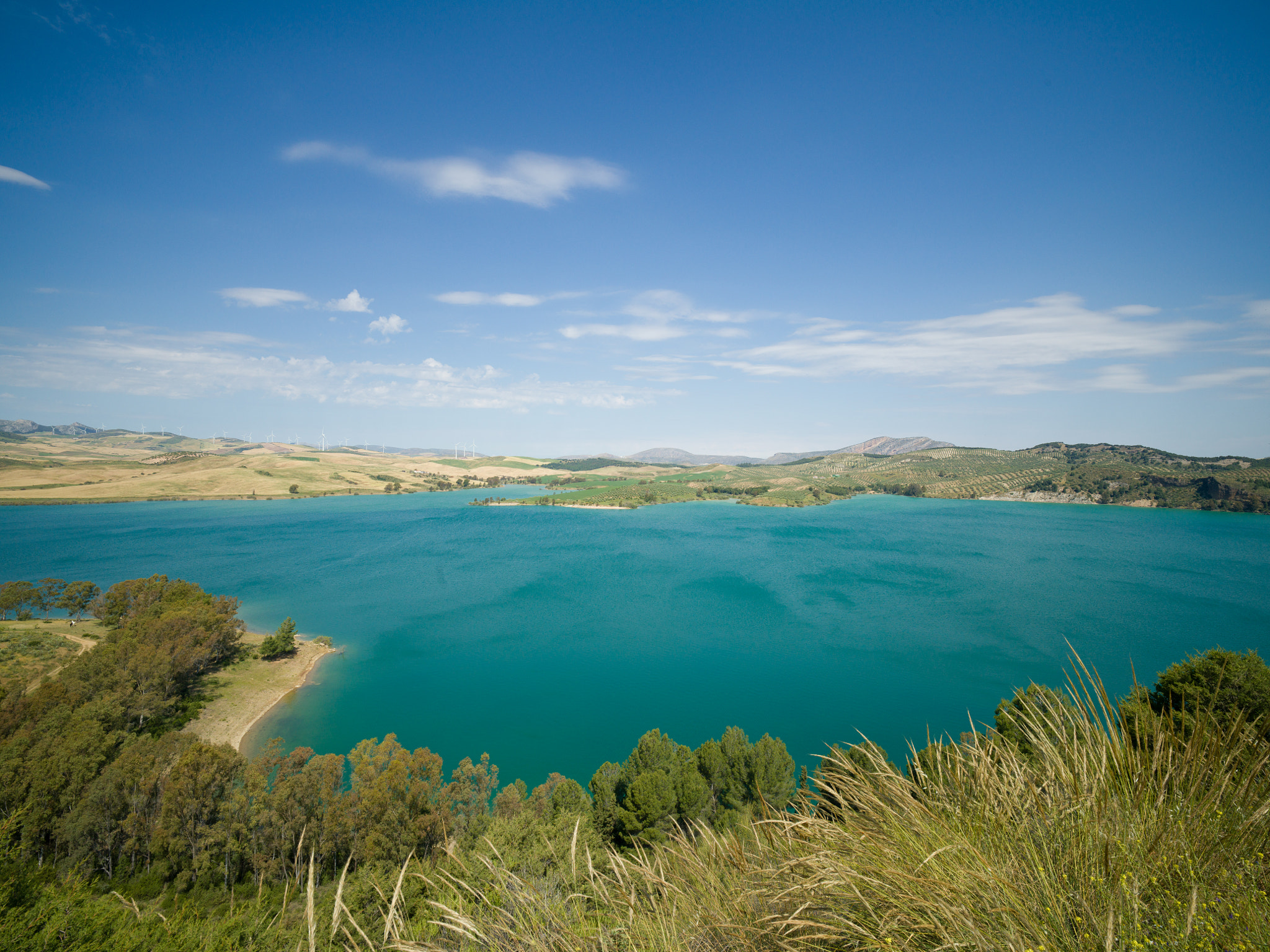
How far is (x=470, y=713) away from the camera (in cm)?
2612

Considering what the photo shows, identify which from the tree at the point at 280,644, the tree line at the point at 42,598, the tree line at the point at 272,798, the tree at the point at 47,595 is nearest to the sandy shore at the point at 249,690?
the tree at the point at 280,644

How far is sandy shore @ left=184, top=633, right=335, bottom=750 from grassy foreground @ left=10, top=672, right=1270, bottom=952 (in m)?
26.8

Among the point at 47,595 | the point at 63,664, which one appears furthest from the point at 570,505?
the point at 63,664

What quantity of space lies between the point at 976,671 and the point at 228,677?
42651mm

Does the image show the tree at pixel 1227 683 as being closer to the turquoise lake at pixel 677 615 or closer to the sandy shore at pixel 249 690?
the turquoise lake at pixel 677 615

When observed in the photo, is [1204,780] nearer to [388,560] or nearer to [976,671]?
[976,671]

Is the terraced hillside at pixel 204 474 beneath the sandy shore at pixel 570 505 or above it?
above

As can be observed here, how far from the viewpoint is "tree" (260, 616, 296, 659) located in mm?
30094

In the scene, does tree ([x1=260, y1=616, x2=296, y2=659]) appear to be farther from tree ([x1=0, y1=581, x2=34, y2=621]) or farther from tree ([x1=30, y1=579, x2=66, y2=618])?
tree ([x1=0, y1=581, x2=34, y2=621])

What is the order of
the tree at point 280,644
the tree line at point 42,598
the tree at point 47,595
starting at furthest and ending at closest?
the tree at point 47,595 → the tree line at point 42,598 → the tree at point 280,644

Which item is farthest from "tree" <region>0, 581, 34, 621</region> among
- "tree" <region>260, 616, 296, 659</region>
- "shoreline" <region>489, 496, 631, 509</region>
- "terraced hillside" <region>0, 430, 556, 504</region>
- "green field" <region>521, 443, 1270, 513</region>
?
"terraced hillside" <region>0, 430, 556, 504</region>

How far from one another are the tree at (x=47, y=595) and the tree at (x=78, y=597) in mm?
429

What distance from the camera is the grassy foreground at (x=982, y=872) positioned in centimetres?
192

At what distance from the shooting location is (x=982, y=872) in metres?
2.17
